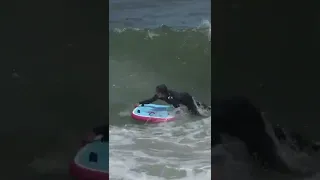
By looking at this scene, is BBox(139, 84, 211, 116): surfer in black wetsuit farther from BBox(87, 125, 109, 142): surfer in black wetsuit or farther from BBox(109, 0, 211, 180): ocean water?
BBox(87, 125, 109, 142): surfer in black wetsuit

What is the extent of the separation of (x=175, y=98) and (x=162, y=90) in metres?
0.10

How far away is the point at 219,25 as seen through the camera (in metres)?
2.53

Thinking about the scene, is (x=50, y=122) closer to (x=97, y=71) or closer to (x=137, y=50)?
(x=97, y=71)

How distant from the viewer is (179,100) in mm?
2627

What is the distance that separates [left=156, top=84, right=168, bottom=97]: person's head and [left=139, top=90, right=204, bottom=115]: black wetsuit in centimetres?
2

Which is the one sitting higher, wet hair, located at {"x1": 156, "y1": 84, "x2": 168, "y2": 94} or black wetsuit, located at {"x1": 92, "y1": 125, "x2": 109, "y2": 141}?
wet hair, located at {"x1": 156, "y1": 84, "x2": 168, "y2": 94}

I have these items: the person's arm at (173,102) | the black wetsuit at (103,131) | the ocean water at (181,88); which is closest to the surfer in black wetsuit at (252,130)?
the ocean water at (181,88)

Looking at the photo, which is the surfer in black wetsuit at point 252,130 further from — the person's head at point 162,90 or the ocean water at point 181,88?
the person's head at point 162,90

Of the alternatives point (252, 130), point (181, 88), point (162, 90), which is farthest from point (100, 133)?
point (252, 130)

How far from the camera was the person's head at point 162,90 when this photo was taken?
103 inches

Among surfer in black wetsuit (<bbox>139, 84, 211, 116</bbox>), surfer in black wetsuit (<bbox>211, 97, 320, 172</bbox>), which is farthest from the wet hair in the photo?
surfer in black wetsuit (<bbox>211, 97, 320, 172</bbox>)

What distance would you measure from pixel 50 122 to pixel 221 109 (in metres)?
1.03

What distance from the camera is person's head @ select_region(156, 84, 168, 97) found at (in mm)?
2605

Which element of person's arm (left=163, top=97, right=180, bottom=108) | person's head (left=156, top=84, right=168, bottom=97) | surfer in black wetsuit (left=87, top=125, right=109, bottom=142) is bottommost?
surfer in black wetsuit (left=87, top=125, right=109, bottom=142)
